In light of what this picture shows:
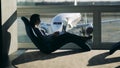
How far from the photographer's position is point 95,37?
7492 millimetres

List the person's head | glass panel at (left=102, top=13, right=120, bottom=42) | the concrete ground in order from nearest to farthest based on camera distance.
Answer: the concrete ground < the person's head < glass panel at (left=102, top=13, right=120, bottom=42)

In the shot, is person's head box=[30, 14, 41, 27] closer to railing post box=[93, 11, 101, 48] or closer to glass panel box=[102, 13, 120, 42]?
railing post box=[93, 11, 101, 48]

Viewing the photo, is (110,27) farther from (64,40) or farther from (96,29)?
(64,40)

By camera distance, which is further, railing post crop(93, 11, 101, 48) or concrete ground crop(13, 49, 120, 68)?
railing post crop(93, 11, 101, 48)

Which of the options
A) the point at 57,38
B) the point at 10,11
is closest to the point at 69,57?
the point at 57,38

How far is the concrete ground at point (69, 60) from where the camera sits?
5660mm

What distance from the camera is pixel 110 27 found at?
7.47 meters

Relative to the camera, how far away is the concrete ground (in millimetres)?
5660

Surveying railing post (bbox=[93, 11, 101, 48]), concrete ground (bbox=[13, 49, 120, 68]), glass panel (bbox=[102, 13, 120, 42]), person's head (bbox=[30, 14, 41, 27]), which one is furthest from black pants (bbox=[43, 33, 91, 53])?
glass panel (bbox=[102, 13, 120, 42])

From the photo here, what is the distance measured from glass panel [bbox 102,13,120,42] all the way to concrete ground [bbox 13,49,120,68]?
827 millimetres

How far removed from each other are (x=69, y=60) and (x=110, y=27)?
6.13ft

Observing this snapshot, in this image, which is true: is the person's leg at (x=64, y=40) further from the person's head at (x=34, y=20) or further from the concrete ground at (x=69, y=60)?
the person's head at (x=34, y=20)

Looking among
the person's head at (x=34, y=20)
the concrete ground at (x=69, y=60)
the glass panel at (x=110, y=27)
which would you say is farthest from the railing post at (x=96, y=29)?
the person's head at (x=34, y=20)

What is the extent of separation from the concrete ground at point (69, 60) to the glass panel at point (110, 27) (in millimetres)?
827
